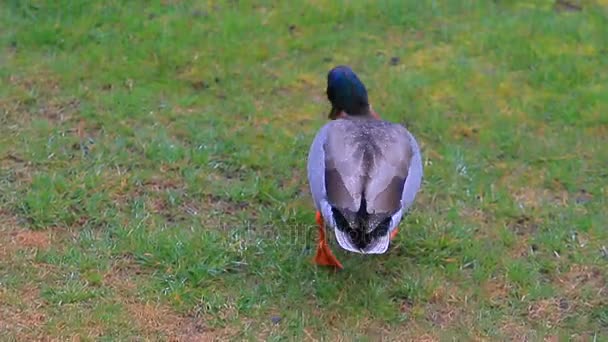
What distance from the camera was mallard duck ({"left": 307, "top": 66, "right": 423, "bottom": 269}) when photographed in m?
4.22

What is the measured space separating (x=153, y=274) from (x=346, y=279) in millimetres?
931

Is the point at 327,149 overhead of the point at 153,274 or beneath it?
overhead

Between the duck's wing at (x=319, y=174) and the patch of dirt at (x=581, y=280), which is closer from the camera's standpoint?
the duck's wing at (x=319, y=174)

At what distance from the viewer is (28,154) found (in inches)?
219

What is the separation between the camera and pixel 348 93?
18.7 ft

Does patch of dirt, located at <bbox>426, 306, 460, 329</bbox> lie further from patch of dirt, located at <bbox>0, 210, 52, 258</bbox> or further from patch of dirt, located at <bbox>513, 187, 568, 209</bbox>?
patch of dirt, located at <bbox>0, 210, 52, 258</bbox>

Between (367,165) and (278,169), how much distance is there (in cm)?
122

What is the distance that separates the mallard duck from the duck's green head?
1.97 ft

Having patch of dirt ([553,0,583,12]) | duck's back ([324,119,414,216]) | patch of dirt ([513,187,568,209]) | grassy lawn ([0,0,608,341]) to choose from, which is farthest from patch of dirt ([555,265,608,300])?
patch of dirt ([553,0,583,12])

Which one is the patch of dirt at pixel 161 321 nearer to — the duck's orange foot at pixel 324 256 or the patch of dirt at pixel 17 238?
the patch of dirt at pixel 17 238

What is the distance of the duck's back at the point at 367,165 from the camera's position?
4285mm

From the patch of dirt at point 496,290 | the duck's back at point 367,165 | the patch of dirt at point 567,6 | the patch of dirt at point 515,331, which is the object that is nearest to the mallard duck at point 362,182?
the duck's back at point 367,165

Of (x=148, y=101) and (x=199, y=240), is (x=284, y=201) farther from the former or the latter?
(x=148, y=101)

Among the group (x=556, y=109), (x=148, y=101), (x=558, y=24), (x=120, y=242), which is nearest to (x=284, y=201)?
(x=120, y=242)
